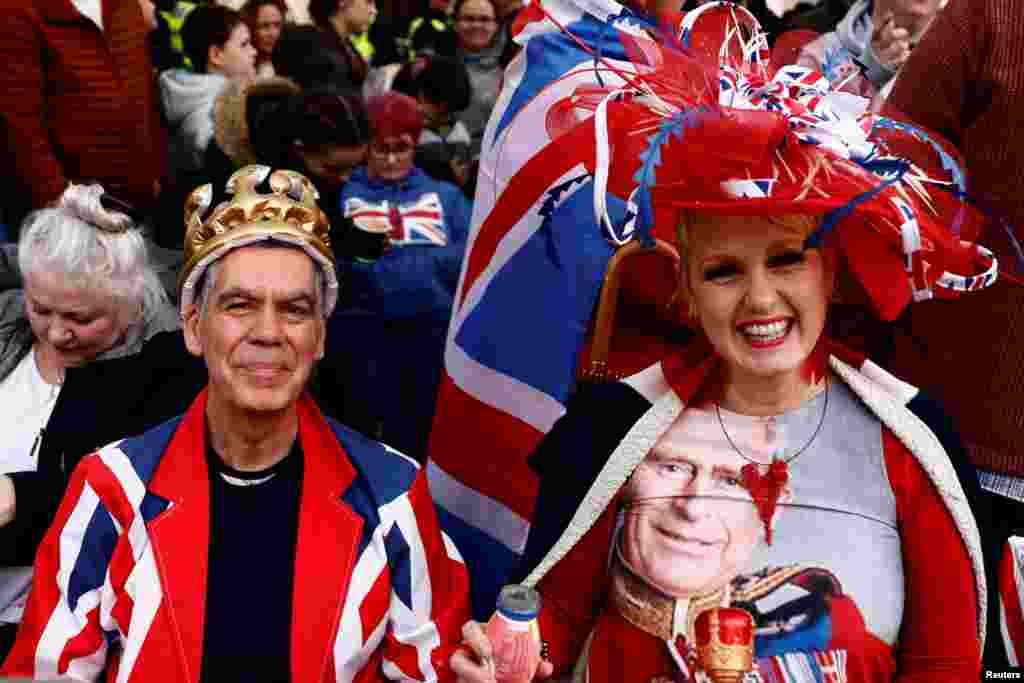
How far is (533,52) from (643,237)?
4.11 ft

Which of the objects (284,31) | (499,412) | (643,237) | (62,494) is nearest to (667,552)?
(643,237)

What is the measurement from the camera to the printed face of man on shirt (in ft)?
6.82

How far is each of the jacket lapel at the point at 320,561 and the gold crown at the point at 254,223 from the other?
0.34m

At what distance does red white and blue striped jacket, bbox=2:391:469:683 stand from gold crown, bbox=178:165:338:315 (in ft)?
1.10

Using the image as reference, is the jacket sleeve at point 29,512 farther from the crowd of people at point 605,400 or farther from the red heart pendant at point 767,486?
the red heart pendant at point 767,486

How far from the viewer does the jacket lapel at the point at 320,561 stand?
96.7 inches

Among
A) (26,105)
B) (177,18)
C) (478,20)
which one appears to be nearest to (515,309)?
(26,105)

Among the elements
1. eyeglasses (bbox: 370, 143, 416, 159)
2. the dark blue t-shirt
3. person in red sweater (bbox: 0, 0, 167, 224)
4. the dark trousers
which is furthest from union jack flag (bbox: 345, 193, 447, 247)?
the dark blue t-shirt

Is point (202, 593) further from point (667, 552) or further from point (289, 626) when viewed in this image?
point (667, 552)

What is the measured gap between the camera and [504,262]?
3203 millimetres

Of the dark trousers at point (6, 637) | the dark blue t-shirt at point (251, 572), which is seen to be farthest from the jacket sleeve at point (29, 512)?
the dark blue t-shirt at point (251, 572)

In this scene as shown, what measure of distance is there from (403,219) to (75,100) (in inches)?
49.6

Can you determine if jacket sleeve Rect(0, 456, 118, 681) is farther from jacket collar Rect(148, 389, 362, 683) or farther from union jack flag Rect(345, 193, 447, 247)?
union jack flag Rect(345, 193, 447, 247)

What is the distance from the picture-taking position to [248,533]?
254 centimetres
